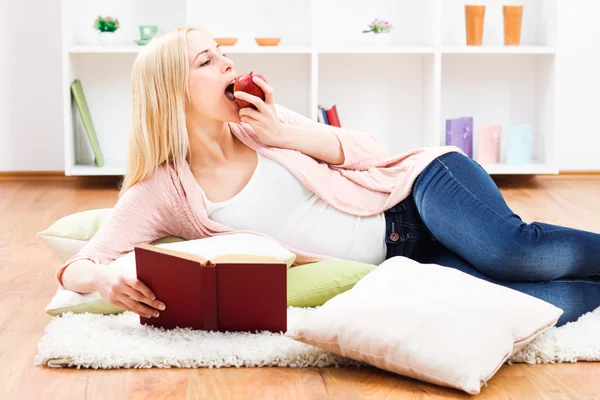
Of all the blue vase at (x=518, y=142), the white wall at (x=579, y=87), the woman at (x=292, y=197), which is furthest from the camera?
the white wall at (x=579, y=87)

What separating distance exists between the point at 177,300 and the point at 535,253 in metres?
0.77

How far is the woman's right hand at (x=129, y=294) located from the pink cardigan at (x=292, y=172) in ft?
0.44

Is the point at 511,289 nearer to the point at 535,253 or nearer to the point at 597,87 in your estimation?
the point at 535,253

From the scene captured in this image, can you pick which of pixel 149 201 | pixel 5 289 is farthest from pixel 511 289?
pixel 5 289

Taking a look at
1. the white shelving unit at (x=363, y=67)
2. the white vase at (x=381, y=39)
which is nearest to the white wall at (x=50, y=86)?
the white shelving unit at (x=363, y=67)

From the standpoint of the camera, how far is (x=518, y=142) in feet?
14.1

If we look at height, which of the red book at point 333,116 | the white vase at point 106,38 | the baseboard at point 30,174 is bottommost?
the baseboard at point 30,174

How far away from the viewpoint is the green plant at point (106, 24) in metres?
4.15

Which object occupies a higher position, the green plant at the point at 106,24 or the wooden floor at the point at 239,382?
the green plant at the point at 106,24

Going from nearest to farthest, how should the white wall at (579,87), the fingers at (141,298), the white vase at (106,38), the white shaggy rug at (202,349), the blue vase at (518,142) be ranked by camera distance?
the white shaggy rug at (202,349) < the fingers at (141,298) < the white vase at (106,38) < the blue vase at (518,142) < the white wall at (579,87)

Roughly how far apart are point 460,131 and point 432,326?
2.60 m

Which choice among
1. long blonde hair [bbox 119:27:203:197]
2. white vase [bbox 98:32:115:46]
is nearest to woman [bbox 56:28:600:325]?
long blonde hair [bbox 119:27:203:197]

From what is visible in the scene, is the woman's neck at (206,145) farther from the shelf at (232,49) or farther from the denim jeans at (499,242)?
the shelf at (232,49)

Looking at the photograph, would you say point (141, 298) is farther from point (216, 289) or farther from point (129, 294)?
point (216, 289)
